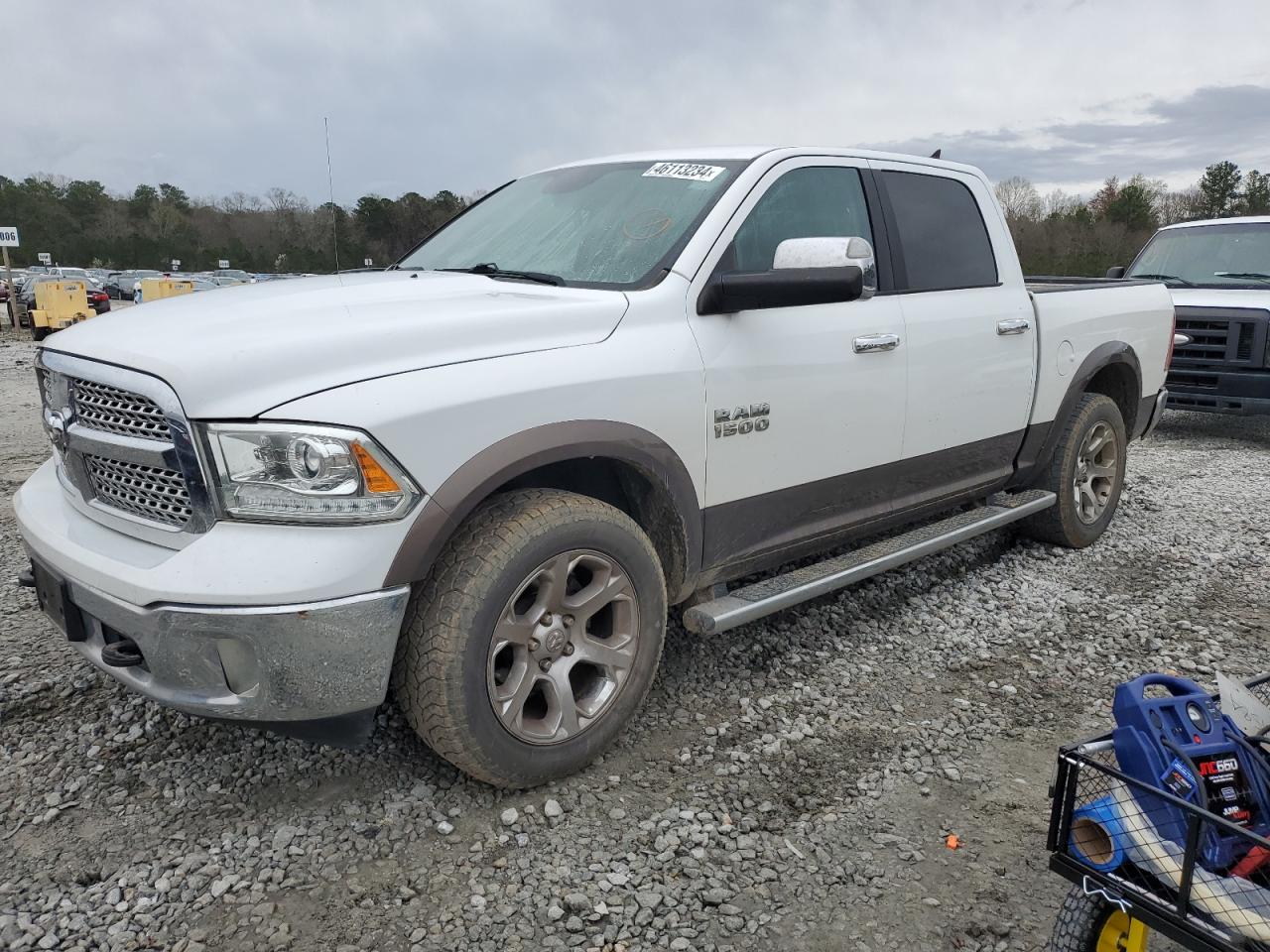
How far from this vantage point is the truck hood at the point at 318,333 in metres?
2.34

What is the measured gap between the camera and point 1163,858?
1.85 m

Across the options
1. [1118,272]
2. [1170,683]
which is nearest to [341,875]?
[1170,683]

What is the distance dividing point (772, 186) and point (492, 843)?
2.41m

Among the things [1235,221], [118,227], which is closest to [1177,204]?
[1235,221]

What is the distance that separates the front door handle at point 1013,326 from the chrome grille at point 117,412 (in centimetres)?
340

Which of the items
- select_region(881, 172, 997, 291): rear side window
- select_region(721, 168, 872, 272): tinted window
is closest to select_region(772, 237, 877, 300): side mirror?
select_region(721, 168, 872, 272): tinted window

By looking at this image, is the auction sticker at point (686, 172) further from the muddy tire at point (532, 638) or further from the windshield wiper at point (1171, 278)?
the windshield wiper at point (1171, 278)

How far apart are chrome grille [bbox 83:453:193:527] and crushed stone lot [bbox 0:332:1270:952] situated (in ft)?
2.90

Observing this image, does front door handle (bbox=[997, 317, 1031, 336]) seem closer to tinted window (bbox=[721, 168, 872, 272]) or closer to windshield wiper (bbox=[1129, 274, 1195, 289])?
tinted window (bbox=[721, 168, 872, 272])

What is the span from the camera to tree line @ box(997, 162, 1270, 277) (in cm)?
3123

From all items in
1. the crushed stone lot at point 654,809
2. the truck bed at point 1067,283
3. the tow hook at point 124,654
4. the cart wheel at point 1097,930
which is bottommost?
the crushed stone lot at point 654,809

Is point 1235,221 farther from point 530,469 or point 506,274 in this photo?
point 530,469

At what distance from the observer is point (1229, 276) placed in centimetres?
901

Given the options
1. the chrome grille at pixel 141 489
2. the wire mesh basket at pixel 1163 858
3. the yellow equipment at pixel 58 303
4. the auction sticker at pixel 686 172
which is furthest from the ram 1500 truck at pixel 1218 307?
the yellow equipment at pixel 58 303
